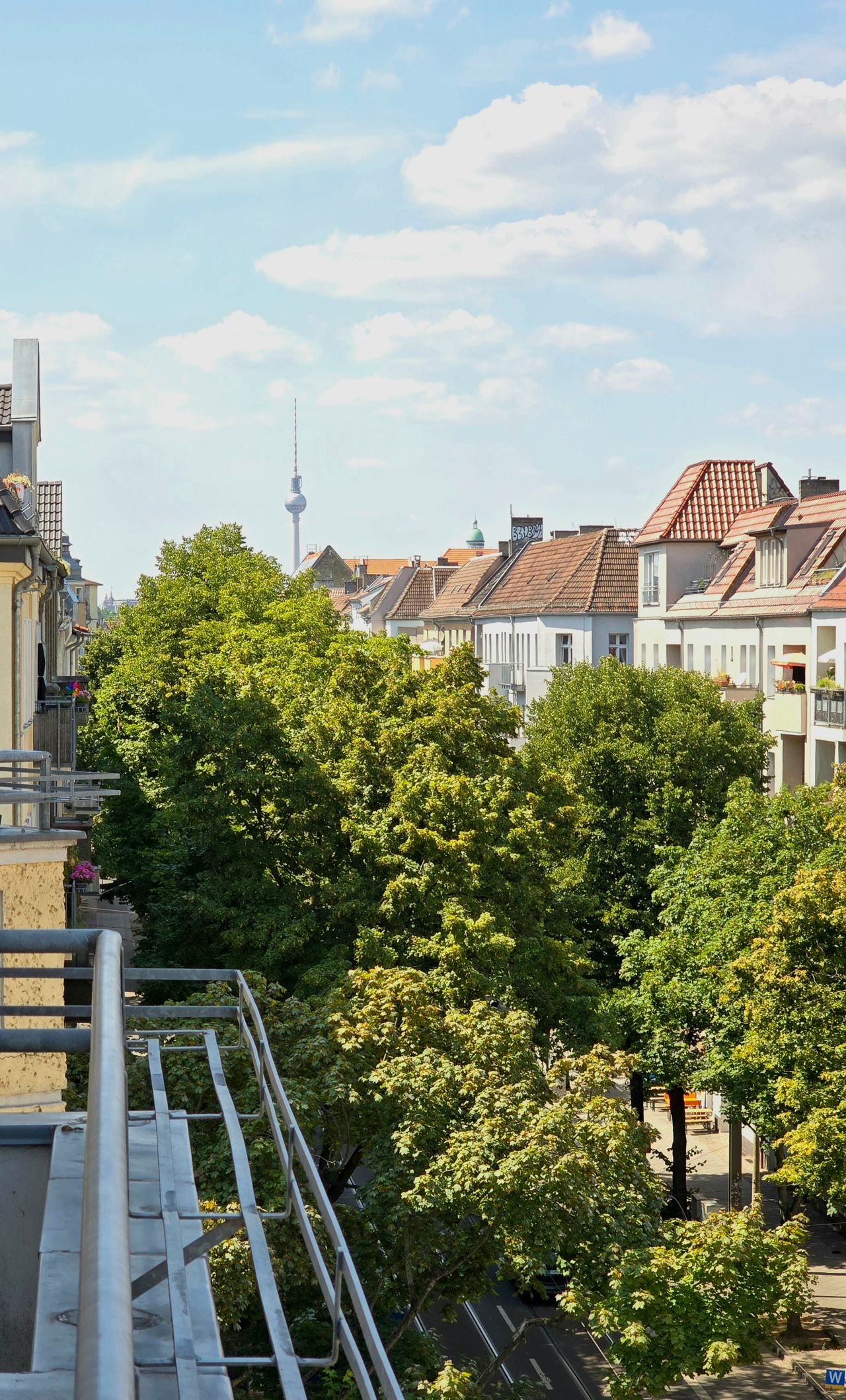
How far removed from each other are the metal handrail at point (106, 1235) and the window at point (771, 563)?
164 feet

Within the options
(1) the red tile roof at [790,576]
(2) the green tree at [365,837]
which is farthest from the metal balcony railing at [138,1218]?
(1) the red tile roof at [790,576]

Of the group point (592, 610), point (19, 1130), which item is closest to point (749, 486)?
point (592, 610)

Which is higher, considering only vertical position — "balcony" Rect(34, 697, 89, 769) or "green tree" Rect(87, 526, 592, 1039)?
"balcony" Rect(34, 697, 89, 769)

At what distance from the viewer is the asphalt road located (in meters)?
27.6

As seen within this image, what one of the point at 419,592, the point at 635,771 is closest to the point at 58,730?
the point at 635,771

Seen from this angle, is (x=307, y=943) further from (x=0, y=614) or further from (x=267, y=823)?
(x=0, y=614)

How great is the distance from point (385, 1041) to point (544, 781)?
1176cm

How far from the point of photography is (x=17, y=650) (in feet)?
63.5

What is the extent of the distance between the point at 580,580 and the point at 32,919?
55.7m

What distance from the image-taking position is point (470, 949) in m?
25.2

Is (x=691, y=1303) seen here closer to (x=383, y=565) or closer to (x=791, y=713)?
(x=791, y=713)

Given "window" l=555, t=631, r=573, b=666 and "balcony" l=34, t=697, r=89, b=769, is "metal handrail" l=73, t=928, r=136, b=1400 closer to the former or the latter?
"balcony" l=34, t=697, r=89, b=769

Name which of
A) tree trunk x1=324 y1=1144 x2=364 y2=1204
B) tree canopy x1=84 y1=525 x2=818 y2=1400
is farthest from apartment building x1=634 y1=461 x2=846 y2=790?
tree trunk x1=324 y1=1144 x2=364 y2=1204

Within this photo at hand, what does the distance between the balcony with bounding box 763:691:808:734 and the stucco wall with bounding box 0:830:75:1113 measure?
32.6 m
